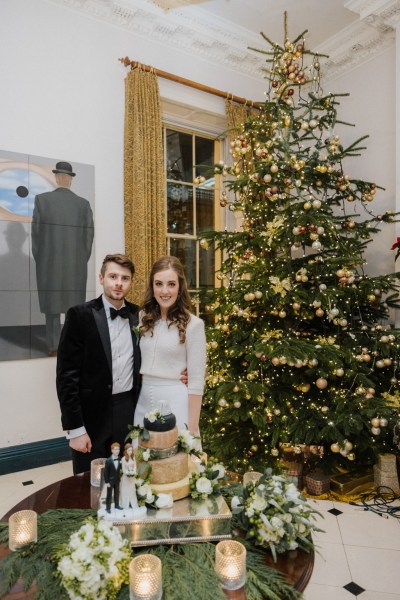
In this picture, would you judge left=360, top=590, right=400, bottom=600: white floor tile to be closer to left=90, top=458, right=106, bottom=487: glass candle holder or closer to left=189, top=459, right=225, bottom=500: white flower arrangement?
left=189, top=459, right=225, bottom=500: white flower arrangement

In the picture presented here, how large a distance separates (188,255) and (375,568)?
3.47 meters

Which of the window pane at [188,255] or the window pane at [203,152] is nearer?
the window pane at [188,255]

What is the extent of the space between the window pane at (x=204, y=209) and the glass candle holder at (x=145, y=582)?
165 inches

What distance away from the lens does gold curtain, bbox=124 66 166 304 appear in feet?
13.2

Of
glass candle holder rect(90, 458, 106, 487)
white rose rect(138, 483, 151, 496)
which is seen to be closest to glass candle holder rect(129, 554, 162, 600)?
white rose rect(138, 483, 151, 496)

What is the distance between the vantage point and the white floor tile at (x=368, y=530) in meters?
2.66

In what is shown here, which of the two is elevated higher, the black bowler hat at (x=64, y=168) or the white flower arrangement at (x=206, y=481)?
the black bowler hat at (x=64, y=168)

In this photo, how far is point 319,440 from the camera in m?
2.98

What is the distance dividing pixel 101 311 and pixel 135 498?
46.6 inches

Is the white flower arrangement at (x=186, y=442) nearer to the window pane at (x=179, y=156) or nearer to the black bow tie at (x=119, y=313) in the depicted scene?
the black bow tie at (x=119, y=313)

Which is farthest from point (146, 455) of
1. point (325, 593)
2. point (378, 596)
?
point (378, 596)

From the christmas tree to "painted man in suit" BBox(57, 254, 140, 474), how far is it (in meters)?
0.90

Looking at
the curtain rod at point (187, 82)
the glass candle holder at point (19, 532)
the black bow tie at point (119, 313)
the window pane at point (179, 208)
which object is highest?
the curtain rod at point (187, 82)

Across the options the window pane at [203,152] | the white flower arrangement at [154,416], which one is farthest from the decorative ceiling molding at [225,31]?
the white flower arrangement at [154,416]
